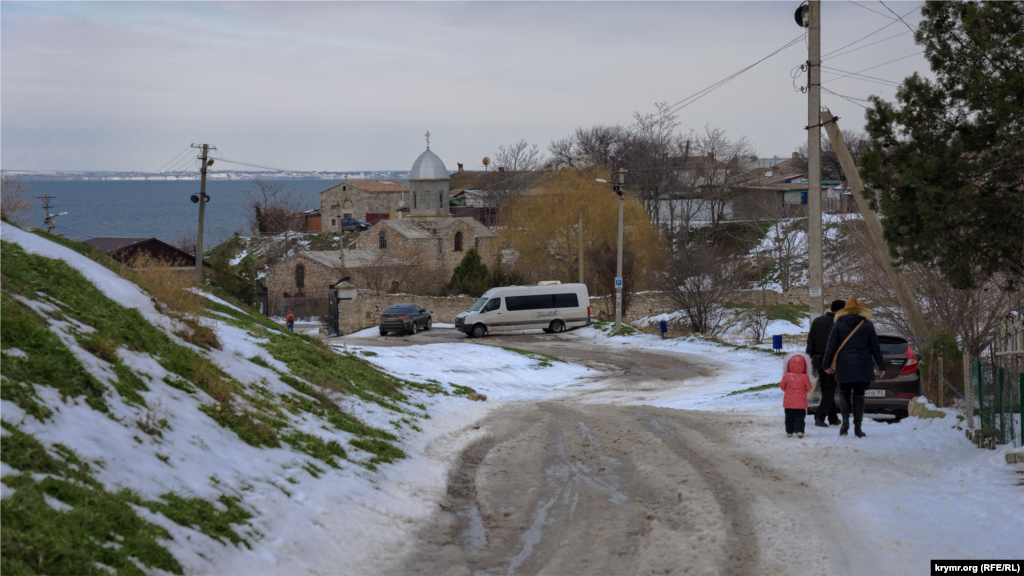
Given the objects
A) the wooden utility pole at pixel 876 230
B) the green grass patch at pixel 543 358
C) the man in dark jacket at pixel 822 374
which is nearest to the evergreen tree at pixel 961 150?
the man in dark jacket at pixel 822 374

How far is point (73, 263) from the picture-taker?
11266mm

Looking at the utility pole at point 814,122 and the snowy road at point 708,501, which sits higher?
the utility pole at point 814,122

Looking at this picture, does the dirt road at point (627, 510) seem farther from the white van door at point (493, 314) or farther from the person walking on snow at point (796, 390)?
the white van door at point (493, 314)

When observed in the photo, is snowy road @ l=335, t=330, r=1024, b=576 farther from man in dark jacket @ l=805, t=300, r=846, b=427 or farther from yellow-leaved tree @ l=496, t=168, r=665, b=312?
yellow-leaved tree @ l=496, t=168, r=665, b=312

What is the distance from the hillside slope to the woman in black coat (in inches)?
213

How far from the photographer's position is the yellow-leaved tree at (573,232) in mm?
49500

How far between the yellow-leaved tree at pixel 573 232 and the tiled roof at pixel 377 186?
61.5 meters

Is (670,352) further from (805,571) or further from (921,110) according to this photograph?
(805,571)

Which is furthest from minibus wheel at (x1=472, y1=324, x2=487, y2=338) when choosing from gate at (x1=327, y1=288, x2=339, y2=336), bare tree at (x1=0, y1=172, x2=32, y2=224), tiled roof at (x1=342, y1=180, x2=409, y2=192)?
tiled roof at (x1=342, y1=180, x2=409, y2=192)

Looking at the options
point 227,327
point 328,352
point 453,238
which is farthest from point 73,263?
point 453,238

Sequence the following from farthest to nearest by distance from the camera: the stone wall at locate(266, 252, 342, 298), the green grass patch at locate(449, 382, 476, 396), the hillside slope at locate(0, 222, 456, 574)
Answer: the stone wall at locate(266, 252, 342, 298), the green grass patch at locate(449, 382, 476, 396), the hillside slope at locate(0, 222, 456, 574)

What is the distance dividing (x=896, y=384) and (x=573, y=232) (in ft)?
127

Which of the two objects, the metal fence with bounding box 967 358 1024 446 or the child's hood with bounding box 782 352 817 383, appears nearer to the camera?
the metal fence with bounding box 967 358 1024 446

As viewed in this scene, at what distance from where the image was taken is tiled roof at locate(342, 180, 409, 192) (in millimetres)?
110688
